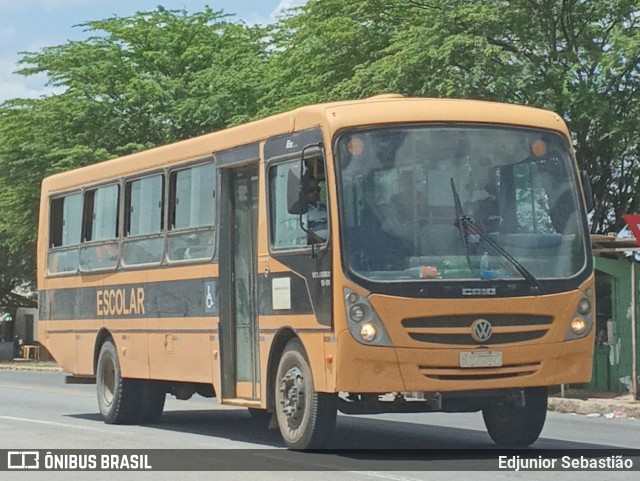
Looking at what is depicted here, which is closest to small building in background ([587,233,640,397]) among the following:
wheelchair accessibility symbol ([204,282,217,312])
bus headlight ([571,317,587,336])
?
wheelchair accessibility symbol ([204,282,217,312])

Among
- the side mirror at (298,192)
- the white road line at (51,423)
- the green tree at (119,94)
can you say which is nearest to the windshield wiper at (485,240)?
the side mirror at (298,192)

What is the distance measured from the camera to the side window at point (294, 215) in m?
13.1

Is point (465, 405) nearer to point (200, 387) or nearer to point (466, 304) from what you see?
point (466, 304)

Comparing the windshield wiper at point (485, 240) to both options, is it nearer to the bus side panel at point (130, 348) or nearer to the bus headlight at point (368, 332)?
the bus headlight at point (368, 332)

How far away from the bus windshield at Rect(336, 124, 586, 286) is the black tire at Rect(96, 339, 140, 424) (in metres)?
6.16

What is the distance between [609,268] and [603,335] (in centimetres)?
189

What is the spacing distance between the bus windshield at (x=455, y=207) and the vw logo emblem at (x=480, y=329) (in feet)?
1.24

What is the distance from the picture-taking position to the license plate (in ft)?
41.4

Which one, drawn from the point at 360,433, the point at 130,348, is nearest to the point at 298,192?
the point at 360,433

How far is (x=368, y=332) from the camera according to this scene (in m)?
12.5

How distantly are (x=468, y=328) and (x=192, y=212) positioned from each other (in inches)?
179

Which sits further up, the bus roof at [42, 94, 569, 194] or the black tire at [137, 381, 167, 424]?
the bus roof at [42, 94, 569, 194]

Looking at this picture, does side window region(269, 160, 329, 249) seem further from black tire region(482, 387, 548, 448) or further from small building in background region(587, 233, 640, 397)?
small building in background region(587, 233, 640, 397)

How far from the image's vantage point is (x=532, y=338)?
12.8 m
